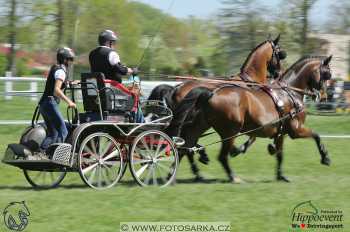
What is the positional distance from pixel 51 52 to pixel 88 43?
251 centimetres

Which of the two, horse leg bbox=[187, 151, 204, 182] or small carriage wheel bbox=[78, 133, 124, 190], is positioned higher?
small carriage wheel bbox=[78, 133, 124, 190]

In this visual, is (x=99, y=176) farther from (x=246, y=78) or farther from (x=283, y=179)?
(x=246, y=78)

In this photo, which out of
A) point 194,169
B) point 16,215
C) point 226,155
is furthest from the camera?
point 194,169

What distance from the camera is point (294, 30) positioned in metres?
30.8

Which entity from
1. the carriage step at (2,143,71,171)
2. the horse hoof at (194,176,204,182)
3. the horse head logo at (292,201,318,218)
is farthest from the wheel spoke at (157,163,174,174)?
the horse head logo at (292,201,318,218)

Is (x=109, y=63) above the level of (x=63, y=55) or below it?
below

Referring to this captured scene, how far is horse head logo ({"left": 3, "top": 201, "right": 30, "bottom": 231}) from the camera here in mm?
7441

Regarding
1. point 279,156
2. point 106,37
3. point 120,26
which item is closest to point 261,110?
point 279,156

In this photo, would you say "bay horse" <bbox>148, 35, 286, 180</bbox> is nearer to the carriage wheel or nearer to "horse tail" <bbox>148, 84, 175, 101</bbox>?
"horse tail" <bbox>148, 84, 175, 101</bbox>

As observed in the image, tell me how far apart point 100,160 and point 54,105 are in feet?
2.94

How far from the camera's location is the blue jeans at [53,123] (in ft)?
30.9

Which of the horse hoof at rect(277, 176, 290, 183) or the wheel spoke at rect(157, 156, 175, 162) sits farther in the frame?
the horse hoof at rect(277, 176, 290, 183)

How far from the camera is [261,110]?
1105 centimetres

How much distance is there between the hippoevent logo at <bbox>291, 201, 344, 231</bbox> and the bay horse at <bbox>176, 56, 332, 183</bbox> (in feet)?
8.04
